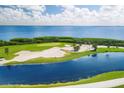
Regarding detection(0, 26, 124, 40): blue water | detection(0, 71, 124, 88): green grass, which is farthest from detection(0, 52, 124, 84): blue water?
detection(0, 26, 124, 40): blue water

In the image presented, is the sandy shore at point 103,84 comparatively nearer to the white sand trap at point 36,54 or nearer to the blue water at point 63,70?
the blue water at point 63,70

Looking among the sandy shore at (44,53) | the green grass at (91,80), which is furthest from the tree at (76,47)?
the green grass at (91,80)

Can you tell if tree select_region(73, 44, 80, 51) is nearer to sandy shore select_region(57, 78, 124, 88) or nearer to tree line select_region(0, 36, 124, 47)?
tree line select_region(0, 36, 124, 47)

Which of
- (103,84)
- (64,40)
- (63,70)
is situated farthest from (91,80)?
(64,40)

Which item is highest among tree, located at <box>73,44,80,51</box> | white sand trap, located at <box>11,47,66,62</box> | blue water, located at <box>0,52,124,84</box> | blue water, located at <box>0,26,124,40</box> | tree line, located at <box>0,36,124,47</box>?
blue water, located at <box>0,26,124,40</box>
